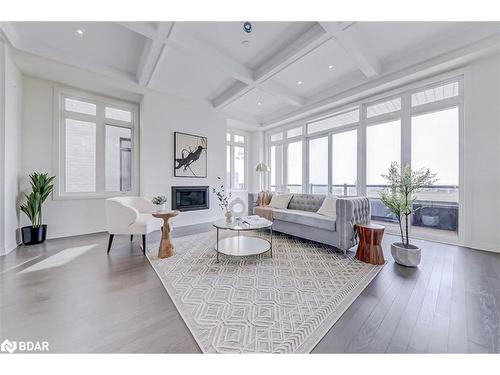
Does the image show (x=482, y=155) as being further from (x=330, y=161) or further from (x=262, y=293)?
(x=262, y=293)

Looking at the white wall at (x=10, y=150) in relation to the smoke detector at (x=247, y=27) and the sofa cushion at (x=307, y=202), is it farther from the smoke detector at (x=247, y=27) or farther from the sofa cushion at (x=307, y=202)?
the sofa cushion at (x=307, y=202)

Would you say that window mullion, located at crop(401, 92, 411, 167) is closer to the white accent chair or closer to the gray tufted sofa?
the gray tufted sofa

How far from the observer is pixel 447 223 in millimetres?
3498

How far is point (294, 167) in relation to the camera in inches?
255

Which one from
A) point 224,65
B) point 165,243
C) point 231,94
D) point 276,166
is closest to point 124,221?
point 165,243

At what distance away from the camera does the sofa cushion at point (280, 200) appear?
429 cm

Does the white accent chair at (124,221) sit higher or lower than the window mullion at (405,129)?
lower

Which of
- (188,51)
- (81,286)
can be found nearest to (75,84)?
(188,51)

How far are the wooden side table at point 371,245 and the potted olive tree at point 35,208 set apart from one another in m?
5.12

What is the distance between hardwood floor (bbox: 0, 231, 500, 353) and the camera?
125 cm

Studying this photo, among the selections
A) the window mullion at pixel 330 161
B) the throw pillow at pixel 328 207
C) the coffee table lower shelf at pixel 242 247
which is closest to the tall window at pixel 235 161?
the window mullion at pixel 330 161

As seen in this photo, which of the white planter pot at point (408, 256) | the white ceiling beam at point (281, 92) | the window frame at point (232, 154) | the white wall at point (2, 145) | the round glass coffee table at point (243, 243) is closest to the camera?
the white planter pot at point (408, 256)

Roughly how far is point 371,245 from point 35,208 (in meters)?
5.29
